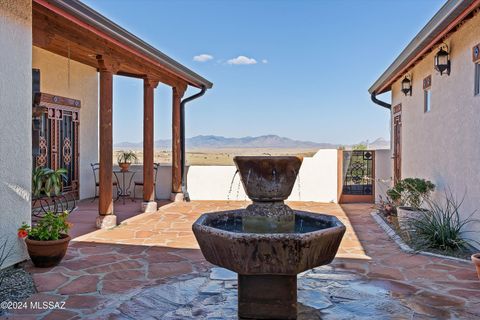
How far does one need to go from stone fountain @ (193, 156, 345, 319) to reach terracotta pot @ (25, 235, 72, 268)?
2.01m

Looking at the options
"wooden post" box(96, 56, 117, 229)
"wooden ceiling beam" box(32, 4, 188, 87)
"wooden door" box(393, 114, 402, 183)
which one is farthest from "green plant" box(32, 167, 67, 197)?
"wooden door" box(393, 114, 402, 183)

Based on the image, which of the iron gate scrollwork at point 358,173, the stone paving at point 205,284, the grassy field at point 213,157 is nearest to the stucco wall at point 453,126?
the stone paving at point 205,284

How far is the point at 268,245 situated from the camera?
2494mm

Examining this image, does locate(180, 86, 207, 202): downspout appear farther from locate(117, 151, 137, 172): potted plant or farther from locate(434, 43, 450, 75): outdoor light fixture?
locate(434, 43, 450, 75): outdoor light fixture

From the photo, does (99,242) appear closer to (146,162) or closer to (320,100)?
(146,162)

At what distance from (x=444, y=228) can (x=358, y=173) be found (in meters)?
4.83

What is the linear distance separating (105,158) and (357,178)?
6.01 metres

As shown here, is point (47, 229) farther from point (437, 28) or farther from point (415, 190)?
point (415, 190)

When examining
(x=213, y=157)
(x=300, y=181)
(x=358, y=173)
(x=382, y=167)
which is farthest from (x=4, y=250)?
(x=213, y=157)

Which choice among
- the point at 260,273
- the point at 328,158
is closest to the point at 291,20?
the point at 328,158

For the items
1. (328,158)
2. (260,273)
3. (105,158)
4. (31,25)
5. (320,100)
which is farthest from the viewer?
(320,100)

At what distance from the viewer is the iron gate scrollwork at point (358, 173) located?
9867mm

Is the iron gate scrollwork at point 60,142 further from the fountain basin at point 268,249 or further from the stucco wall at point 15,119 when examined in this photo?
the fountain basin at point 268,249

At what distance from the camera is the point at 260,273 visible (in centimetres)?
258
